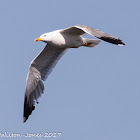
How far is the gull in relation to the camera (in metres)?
11.7

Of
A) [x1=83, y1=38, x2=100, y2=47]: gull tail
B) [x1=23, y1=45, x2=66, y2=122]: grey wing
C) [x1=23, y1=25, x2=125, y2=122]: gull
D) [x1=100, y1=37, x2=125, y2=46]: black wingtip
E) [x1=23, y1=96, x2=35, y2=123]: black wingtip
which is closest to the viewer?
[x1=100, y1=37, x2=125, y2=46]: black wingtip

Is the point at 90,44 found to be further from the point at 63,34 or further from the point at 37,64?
the point at 37,64

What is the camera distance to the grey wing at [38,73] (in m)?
12.9

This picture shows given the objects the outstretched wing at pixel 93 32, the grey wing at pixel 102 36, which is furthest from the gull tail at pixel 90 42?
the grey wing at pixel 102 36

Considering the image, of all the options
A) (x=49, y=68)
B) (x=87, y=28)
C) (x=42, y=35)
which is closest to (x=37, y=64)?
(x=49, y=68)

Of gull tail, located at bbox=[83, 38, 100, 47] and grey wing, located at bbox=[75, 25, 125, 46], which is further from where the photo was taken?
gull tail, located at bbox=[83, 38, 100, 47]

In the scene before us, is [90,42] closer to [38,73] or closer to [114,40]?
[38,73]

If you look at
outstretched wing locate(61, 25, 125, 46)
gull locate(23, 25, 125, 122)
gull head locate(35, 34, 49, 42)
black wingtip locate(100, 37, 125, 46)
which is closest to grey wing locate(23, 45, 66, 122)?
gull locate(23, 25, 125, 122)

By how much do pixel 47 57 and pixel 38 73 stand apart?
556 mm

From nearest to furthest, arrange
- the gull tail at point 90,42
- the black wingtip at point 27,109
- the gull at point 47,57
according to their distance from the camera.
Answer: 1. the gull at point 47,57
2. the gull tail at point 90,42
3. the black wingtip at point 27,109

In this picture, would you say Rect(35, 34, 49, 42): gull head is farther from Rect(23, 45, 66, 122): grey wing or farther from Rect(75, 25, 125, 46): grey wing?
Rect(75, 25, 125, 46): grey wing

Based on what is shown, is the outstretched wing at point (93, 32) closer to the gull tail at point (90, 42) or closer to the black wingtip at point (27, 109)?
the gull tail at point (90, 42)

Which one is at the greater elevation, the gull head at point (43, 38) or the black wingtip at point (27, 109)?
the gull head at point (43, 38)

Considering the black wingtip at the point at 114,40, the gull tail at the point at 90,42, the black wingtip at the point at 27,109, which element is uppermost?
the gull tail at the point at 90,42
